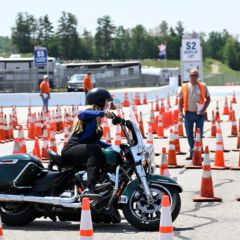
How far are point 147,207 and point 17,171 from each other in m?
1.59

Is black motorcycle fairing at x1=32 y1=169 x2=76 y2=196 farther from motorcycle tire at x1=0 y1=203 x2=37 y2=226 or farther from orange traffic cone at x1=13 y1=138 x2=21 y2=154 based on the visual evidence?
orange traffic cone at x1=13 y1=138 x2=21 y2=154

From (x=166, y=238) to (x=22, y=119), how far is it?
2594cm

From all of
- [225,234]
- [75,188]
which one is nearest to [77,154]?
[75,188]

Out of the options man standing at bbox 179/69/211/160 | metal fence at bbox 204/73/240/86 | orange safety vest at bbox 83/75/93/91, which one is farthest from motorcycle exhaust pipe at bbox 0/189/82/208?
metal fence at bbox 204/73/240/86

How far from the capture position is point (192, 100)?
1614cm

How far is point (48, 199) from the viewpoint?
9.02m

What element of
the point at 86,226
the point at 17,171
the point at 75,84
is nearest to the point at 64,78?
the point at 75,84

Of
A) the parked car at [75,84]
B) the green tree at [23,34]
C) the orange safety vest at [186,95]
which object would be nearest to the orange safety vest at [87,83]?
the orange safety vest at [186,95]

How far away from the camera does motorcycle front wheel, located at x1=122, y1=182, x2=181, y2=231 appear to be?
8719 mm

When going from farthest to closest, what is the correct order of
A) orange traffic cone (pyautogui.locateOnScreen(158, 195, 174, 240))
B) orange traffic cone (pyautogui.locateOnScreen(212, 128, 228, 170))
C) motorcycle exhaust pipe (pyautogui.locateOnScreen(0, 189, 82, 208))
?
orange traffic cone (pyautogui.locateOnScreen(212, 128, 228, 170)) → motorcycle exhaust pipe (pyautogui.locateOnScreen(0, 189, 82, 208)) → orange traffic cone (pyautogui.locateOnScreen(158, 195, 174, 240))

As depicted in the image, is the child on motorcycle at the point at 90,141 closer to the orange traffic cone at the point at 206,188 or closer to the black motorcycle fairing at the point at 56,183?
the black motorcycle fairing at the point at 56,183

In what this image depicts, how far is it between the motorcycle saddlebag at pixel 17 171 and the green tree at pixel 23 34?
188m

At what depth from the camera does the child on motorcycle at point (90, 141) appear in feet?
29.1

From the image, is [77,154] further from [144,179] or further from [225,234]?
[225,234]
